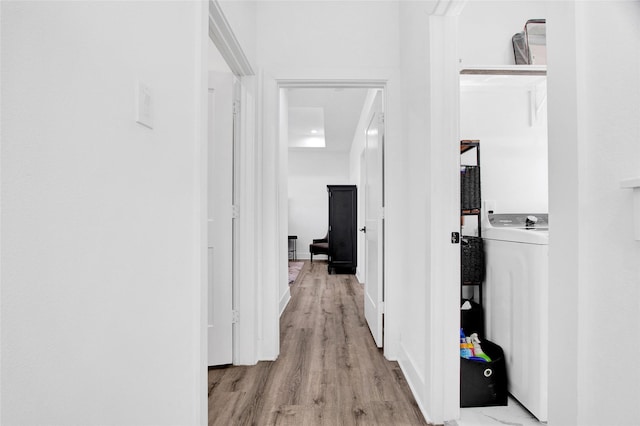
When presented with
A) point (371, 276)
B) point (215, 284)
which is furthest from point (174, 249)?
point (371, 276)

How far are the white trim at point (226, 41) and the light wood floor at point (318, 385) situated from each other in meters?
1.89

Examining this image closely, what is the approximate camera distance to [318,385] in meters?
1.91

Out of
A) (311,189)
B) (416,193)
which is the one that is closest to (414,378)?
(416,193)

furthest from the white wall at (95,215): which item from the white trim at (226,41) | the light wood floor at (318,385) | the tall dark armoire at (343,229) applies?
the tall dark armoire at (343,229)

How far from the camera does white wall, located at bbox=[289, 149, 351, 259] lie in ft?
26.2

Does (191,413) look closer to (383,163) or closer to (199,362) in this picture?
(199,362)

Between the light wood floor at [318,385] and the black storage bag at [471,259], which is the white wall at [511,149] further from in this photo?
the light wood floor at [318,385]

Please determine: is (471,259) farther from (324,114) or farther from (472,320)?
(324,114)

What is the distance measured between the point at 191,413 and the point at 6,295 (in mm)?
918

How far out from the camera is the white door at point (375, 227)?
8.03 feet

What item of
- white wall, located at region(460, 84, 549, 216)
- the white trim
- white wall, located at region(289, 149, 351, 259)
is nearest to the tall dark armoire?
white wall, located at region(289, 149, 351, 259)

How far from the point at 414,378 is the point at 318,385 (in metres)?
0.54

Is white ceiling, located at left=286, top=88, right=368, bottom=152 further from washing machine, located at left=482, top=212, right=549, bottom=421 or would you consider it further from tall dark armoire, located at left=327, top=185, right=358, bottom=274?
washing machine, located at left=482, top=212, right=549, bottom=421

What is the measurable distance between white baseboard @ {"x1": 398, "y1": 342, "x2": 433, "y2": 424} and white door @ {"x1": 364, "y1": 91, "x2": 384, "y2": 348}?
1.16 feet
